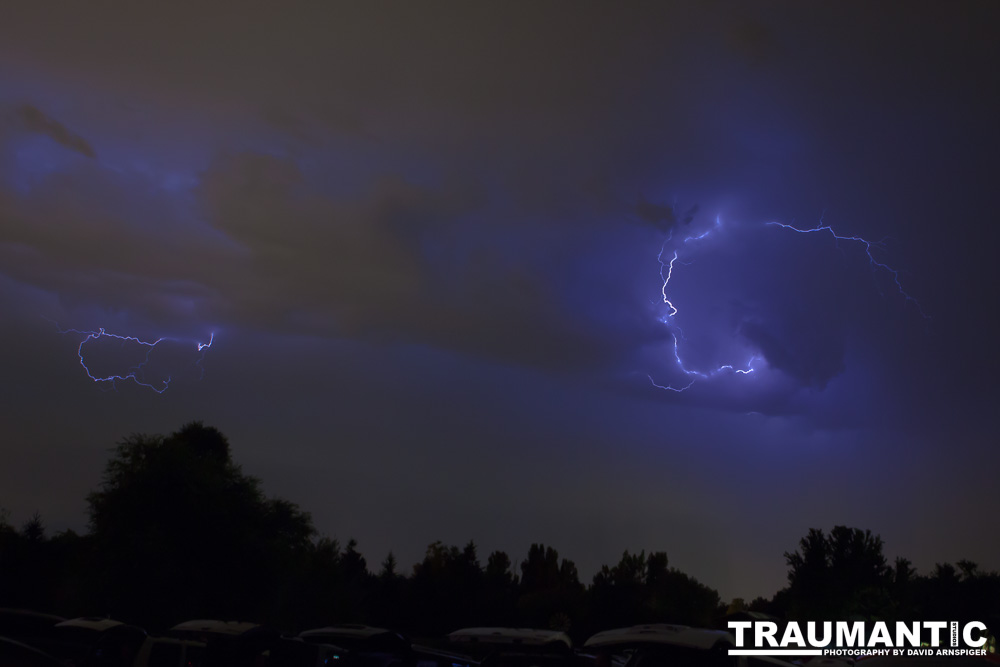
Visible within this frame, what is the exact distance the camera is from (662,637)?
7.17 meters

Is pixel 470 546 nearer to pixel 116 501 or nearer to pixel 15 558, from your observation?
pixel 15 558

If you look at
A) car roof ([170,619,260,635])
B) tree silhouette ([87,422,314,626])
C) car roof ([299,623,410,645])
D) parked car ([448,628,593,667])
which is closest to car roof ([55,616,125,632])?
car roof ([170,619,260,635])

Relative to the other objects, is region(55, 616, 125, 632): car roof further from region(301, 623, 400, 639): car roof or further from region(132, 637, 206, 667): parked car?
region(301, 623, 400, 639): car roof

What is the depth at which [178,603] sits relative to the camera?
2561cm

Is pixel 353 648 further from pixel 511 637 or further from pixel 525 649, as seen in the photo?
pixel 525 649

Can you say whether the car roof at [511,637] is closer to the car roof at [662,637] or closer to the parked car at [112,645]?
the car roof at [662,637]

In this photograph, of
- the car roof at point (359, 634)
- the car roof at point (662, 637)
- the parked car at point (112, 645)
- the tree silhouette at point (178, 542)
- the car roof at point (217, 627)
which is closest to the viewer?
the car roof at point (662, 637)

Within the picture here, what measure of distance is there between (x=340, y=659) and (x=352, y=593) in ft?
125

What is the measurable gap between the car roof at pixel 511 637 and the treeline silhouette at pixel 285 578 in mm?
4228

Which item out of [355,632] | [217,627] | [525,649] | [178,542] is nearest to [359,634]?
[355,632]

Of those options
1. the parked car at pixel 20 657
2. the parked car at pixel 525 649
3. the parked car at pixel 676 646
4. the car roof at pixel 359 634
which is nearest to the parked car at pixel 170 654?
the car roof at pixel 359 634

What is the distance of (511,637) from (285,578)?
23849 millimetres

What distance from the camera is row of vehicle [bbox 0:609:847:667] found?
7320 mm

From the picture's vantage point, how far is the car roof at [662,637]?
6.95 meters
